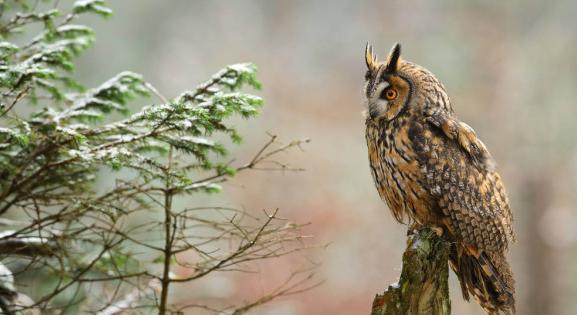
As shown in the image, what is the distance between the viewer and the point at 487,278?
3051 millimetres

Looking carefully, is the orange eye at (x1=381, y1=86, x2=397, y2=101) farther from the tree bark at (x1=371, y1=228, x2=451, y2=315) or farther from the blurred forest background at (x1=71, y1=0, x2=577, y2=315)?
the blurred forest background at (x1=71, y1=0, x2=577, y2=315)

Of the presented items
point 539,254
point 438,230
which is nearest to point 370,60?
point 438,230

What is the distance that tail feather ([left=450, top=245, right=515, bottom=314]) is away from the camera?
3008 millimetres

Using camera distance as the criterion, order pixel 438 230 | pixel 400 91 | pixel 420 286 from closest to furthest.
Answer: pixel 420 286 < pixel 438 230 < pixel 400 91

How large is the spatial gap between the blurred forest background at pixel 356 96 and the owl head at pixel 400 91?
12.7 ft

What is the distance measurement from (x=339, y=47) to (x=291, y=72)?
1.17 meters

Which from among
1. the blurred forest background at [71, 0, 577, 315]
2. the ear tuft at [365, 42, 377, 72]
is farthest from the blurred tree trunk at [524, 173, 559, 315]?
the ear tuft at [365, 42, 377, 72]

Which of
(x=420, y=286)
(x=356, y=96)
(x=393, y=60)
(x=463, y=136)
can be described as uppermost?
(x=356, y=96)

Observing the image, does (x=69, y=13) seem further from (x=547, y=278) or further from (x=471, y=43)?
(x=471, y=43)

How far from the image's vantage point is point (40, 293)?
4.01 m

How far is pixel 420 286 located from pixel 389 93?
89 cm

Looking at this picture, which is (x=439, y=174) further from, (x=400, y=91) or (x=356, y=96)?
(x=356, y=96)

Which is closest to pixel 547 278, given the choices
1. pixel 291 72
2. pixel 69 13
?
pixel 291 72

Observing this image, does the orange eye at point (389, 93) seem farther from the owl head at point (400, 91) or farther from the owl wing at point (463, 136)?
the owl wing at point (463, 136)
